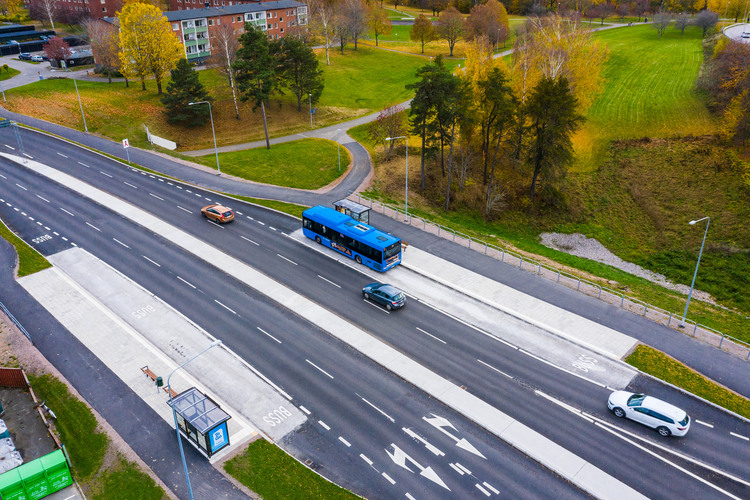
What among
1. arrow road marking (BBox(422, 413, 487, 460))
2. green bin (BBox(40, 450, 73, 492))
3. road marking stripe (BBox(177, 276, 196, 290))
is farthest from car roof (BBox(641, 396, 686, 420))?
road marking stripe (BBox(177, 276, 196, 290))

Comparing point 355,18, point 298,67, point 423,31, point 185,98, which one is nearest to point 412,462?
point 185,98

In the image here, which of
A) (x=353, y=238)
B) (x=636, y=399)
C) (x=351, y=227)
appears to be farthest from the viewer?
(x=351, y=227)

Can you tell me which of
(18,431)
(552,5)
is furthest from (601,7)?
(18,431)

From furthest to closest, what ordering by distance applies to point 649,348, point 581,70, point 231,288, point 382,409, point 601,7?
1. point 601,7
2. point 581,70
3. point 231,288
4. point 649,348
5. point 382,409

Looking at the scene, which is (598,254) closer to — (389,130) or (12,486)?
(389,130)

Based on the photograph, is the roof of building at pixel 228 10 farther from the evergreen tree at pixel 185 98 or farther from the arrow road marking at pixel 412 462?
the arrow road marking at pixel 412 462

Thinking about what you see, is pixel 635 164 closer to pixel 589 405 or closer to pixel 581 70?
pixel 581 70

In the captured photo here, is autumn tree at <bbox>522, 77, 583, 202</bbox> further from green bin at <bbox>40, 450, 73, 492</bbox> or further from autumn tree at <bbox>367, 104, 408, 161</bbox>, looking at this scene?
green bin at <bbox>40, 450, 73, 492</bbox>
